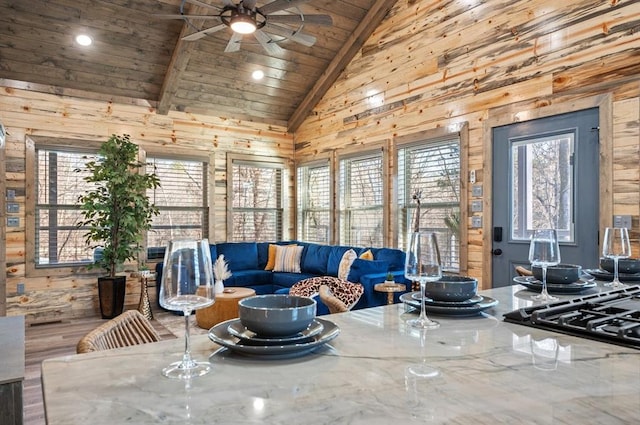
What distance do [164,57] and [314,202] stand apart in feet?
10.3

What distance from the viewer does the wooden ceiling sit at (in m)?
4.90

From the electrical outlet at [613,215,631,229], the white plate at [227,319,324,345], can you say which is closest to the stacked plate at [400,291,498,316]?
the white plate at [227,319,324,345]

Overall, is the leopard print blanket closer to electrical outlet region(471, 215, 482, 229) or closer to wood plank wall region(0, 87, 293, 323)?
electrical outlet region(471, 215, 482, 229)

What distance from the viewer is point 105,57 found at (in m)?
5.46

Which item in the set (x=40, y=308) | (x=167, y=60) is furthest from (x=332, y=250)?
(x=40, y=308)

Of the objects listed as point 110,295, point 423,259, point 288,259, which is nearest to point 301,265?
point 288,259

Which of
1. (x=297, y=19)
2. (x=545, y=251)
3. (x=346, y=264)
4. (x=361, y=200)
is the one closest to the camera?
(x=545, y=251)

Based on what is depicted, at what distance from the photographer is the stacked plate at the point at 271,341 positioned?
88cm

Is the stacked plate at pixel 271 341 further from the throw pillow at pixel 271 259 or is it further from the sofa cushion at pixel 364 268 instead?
the throw pillow at pixel 271 259

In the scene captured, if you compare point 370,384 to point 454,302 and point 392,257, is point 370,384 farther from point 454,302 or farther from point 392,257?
point 392,257

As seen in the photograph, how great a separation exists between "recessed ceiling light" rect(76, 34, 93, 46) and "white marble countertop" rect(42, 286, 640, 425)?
17.4ft

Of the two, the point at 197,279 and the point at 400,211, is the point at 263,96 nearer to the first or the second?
the point at 400,211

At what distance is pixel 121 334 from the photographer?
1.28 metres

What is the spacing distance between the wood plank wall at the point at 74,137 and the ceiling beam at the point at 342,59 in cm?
122
